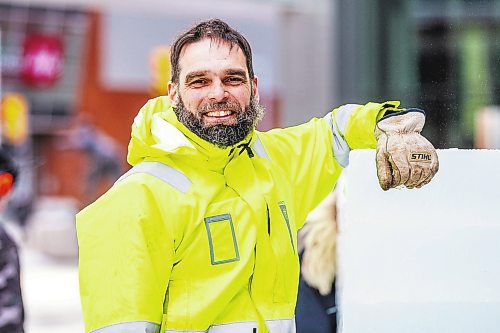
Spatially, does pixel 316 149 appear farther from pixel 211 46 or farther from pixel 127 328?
pixel 127 328

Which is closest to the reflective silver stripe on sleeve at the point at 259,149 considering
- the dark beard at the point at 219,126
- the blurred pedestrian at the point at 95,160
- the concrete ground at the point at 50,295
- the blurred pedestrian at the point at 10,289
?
the dark beard at the point at 219,126

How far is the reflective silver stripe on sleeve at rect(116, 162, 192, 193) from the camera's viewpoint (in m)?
1.61

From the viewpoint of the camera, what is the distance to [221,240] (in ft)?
5.31

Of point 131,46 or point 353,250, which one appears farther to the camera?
point 131,46

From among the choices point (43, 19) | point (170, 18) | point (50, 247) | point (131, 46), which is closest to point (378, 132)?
point (50, 247)

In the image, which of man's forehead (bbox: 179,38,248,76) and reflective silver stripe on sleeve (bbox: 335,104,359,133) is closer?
man's forehead (bbox: 179,38,248,76)

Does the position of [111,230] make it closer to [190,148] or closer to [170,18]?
[190,148]

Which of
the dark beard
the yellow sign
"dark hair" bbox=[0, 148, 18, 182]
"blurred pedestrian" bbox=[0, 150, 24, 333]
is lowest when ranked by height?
"blurred pedestrian" bbox=[0, 150, 24, 333]

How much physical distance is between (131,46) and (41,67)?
1172cm

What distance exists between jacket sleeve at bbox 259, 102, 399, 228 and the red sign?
22.8 metres

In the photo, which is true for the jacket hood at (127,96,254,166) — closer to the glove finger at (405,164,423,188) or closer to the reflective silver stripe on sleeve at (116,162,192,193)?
the reflective silver stripe on sleeve at (116,162,192,193)

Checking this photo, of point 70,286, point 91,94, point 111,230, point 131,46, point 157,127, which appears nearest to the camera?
point 111,230

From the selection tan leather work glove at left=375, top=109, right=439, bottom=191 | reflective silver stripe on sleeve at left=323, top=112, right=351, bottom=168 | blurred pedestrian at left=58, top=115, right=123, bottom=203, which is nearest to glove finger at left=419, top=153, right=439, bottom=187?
tan leather work glove at left=375, top=109, right=439, bottom=191

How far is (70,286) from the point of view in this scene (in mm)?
8688
